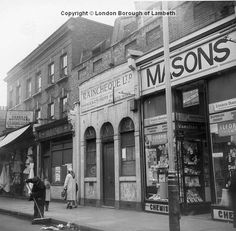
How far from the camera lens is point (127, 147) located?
50.9ft

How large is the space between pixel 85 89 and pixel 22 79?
11.6 meters

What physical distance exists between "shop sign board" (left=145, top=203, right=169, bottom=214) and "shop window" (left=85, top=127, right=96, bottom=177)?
4.40m

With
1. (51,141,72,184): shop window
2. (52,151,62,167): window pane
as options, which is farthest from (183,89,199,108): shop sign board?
(52,151,62,167): window pane

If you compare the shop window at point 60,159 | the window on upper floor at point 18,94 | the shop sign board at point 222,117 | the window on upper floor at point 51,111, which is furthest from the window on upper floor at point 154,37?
the window on upper floor at point 18,94

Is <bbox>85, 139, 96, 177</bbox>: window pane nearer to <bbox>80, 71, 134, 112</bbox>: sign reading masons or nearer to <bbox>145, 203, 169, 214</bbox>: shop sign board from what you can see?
<bbox>80, 71, 134, 112</bbox>: sign reading masons

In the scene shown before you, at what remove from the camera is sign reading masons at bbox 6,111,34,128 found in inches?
977

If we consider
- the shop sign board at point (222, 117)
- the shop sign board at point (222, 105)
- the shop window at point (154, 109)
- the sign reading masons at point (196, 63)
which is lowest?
the shop sign board at point (222, 117)

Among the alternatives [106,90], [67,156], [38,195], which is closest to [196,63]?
[106,90]

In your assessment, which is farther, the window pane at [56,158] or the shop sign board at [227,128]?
the window pane at [56,158]

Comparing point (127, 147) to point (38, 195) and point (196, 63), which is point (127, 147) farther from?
point (196, 63)

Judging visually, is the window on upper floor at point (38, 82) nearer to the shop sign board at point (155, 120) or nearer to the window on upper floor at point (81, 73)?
the window on upper floor at point (81, 73)

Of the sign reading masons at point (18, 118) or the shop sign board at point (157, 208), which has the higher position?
the sign reading masons at point (18, 118)

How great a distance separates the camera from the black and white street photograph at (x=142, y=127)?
1098 centimetres

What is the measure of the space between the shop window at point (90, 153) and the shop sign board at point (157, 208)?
14.4ft
